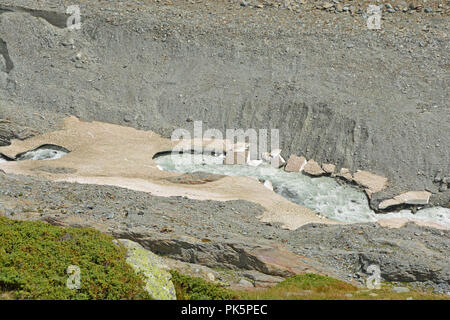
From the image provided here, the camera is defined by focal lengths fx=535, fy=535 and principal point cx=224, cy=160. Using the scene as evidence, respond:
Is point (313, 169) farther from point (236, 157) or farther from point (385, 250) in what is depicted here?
point (385, 250)

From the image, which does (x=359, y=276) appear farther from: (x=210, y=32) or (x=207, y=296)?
(x=210, y=32)

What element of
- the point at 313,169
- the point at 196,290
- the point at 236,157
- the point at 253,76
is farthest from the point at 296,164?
the point at 196,290

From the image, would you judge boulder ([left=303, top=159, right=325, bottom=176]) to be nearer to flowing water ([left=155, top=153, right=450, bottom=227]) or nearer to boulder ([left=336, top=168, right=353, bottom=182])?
flowing water ([left=155, top=153, right=450, bottom=227])

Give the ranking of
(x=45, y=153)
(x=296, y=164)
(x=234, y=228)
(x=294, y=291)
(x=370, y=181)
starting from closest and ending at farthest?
(x=294, y=291)
(x=234, y=228)
(x=370, y=181)
(x=45, y=153)
(x=296, y=164)

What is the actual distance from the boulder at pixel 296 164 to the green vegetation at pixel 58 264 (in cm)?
2429

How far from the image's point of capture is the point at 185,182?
36000 millimetres

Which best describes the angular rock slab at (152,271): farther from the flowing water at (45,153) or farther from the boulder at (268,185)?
the flowing water at (45,153)

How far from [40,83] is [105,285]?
37.6m

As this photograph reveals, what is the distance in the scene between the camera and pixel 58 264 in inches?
606

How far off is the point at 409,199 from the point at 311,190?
261 inches

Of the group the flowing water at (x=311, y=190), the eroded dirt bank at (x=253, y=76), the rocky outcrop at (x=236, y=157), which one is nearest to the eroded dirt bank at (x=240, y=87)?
the eroded dirt bank at (x=253, y=76)

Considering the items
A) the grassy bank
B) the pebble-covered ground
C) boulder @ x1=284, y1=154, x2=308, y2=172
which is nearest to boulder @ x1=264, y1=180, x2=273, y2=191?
boulder @ x1=284, y1=154, x2=308, y2=172

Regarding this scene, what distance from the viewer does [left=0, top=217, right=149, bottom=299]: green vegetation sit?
14133 millimetres
